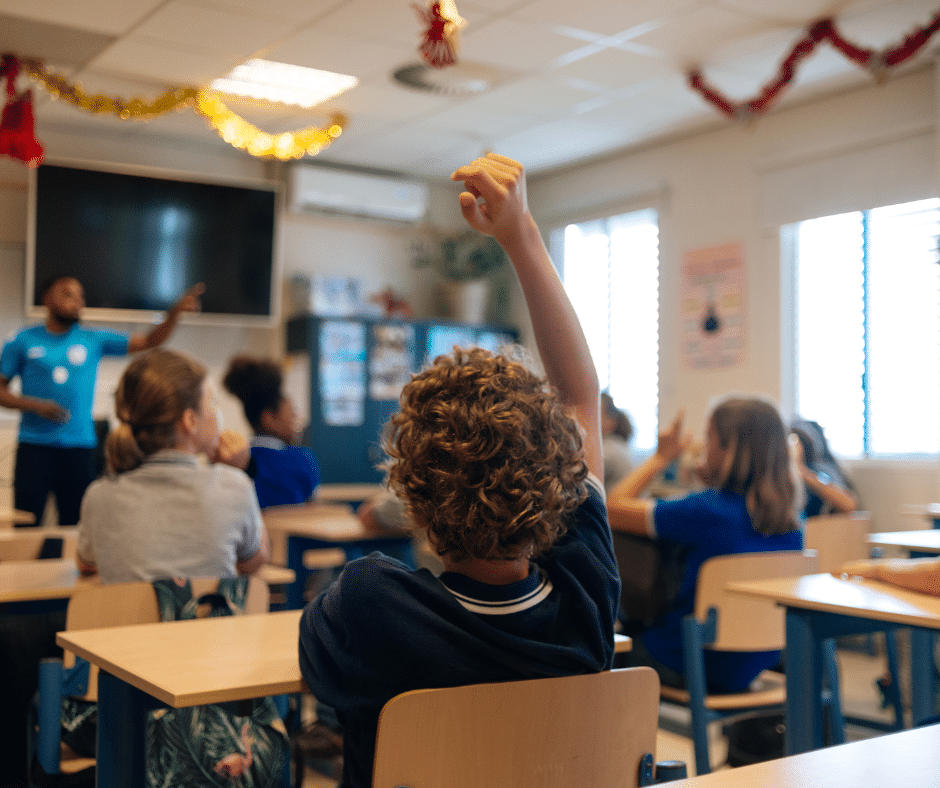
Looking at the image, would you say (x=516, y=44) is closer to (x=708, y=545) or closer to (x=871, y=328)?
(x=871, y=328)

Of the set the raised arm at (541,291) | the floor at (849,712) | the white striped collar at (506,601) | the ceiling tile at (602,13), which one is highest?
the ceiling tile at (602,13)

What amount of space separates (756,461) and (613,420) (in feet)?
6.04

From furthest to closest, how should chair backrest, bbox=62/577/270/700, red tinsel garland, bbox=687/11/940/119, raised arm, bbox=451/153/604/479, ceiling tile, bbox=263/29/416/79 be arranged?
ceiling tile, bbox=263/29/416/79, red tinsel garland, bbox=687/11/940/119, chair backrest, bbox=62/577/270/700, raised arm, bbox=451/153/604/479

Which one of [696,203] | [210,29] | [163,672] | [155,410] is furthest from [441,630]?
[696,203]

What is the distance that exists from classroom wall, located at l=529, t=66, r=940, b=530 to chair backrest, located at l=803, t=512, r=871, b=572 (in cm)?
169

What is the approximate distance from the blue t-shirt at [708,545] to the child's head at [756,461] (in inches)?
1.3

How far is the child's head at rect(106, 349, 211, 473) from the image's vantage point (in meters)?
2.07

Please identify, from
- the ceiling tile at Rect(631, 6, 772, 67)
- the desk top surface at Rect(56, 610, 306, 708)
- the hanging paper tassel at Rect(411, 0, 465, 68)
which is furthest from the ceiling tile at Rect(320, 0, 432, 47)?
the desk top surface at Rect(56, 610, 306, 708)

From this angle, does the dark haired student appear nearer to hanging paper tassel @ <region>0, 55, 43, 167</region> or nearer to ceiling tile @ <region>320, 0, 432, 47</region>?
hanging paper tassel @ <region>0, 55, 43, 167</region>

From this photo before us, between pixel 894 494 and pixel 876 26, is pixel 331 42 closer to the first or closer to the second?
pixel 876 26

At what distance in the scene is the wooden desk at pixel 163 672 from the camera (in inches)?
49.6

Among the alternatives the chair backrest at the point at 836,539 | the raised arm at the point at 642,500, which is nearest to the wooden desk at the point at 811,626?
the raised arm at the point at 642,500

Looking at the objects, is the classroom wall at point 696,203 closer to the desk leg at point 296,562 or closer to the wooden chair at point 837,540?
the wooden chair at point 837,540

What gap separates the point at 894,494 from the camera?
4.97m
